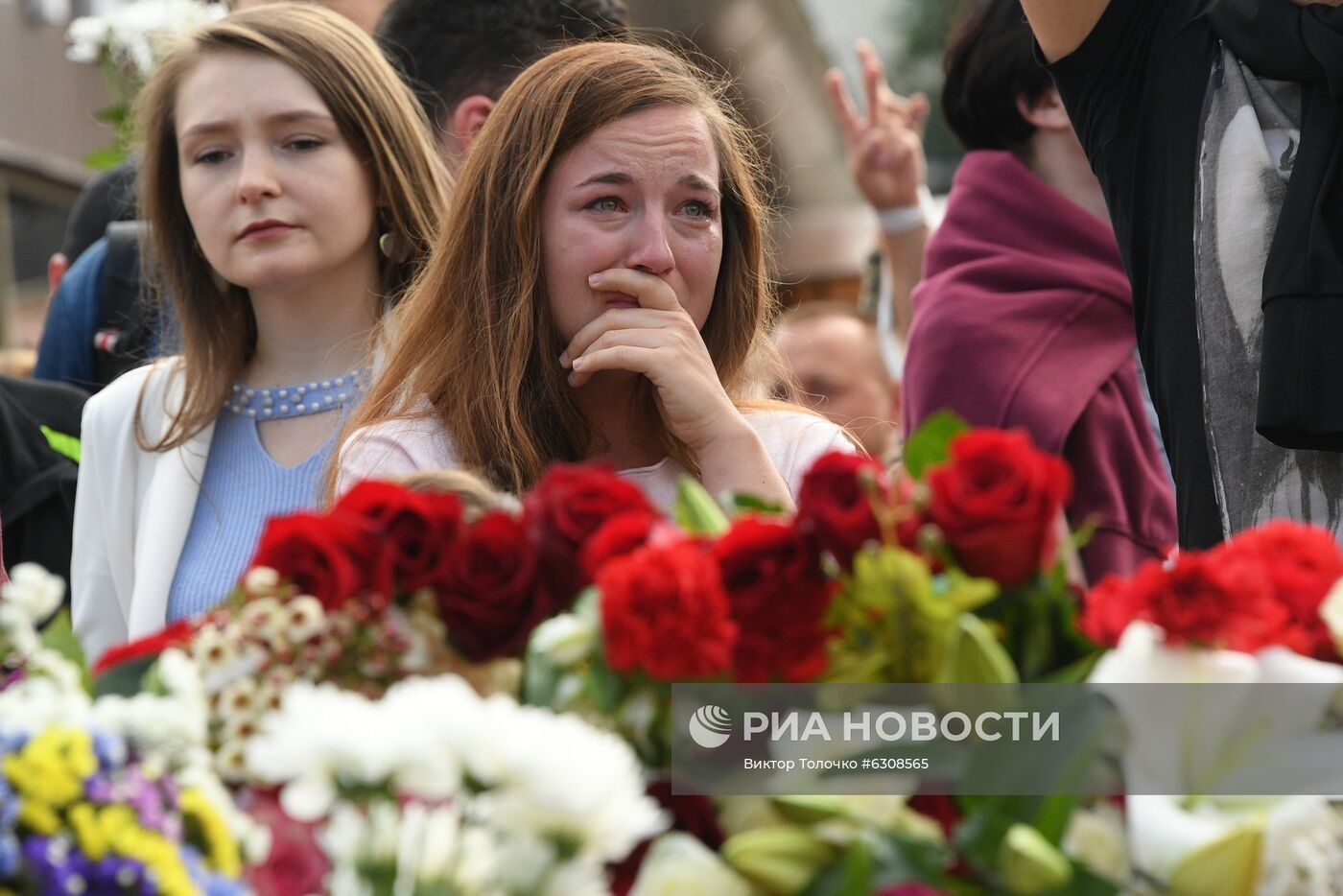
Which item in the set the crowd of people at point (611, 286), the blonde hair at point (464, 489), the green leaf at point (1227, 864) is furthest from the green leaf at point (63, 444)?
the green leaf at point (1227, 864)

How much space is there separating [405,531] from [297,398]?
69.5 inches

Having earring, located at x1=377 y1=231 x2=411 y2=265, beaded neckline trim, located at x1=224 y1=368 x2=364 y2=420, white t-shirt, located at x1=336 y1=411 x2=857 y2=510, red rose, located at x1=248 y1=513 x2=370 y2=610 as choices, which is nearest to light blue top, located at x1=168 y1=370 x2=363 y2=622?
beaded neckline trim, located at x1=224 y1=368 x2=364 y2=420

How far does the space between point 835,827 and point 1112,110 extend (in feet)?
5.12

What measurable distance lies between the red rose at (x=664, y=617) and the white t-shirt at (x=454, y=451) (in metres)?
1.04

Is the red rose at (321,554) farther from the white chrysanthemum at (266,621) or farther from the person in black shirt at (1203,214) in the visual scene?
the person in black shirt at (1203,214)

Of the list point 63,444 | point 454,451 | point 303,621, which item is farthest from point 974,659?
point 63,444

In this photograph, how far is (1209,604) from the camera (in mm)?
1040

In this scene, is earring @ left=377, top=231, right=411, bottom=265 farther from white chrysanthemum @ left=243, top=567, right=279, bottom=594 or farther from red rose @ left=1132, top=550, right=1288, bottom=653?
red rose @ left=1132, top=550, right=1288, bottom=653

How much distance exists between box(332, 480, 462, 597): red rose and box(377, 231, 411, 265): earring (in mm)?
1793

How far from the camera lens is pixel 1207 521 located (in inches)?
88.0

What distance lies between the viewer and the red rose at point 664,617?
1034 mm

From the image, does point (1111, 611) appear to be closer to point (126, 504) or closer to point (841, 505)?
point (841, 505)

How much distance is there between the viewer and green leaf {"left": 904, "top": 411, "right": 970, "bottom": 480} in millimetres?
1180

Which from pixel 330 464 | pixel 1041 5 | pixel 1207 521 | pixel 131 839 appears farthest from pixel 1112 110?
pixel 131 839
